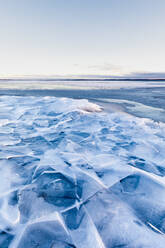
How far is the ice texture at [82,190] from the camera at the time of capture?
41.7 inches

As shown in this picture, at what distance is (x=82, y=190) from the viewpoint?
1479mm

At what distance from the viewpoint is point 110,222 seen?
3.80 feet

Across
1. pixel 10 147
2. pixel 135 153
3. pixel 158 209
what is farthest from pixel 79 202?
pixel 10 147

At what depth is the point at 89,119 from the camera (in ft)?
13.1

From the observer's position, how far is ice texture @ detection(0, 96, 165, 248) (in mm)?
1060

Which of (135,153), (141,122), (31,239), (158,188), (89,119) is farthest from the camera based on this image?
(89,119)

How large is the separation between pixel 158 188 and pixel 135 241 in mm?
654

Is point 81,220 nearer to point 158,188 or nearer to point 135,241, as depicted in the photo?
point 135,241

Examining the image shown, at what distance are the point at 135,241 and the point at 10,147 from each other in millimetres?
2019

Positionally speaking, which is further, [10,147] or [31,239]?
[10,147]

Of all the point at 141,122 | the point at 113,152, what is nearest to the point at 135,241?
the point at 113,152

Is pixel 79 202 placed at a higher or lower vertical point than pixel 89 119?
lower

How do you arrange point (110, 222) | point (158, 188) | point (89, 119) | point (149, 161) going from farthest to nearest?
point (89, 119), point (149, 161), point (158, 188), point (110, 222)

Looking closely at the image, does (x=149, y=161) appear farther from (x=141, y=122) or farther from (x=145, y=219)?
(x=141, y=122)
